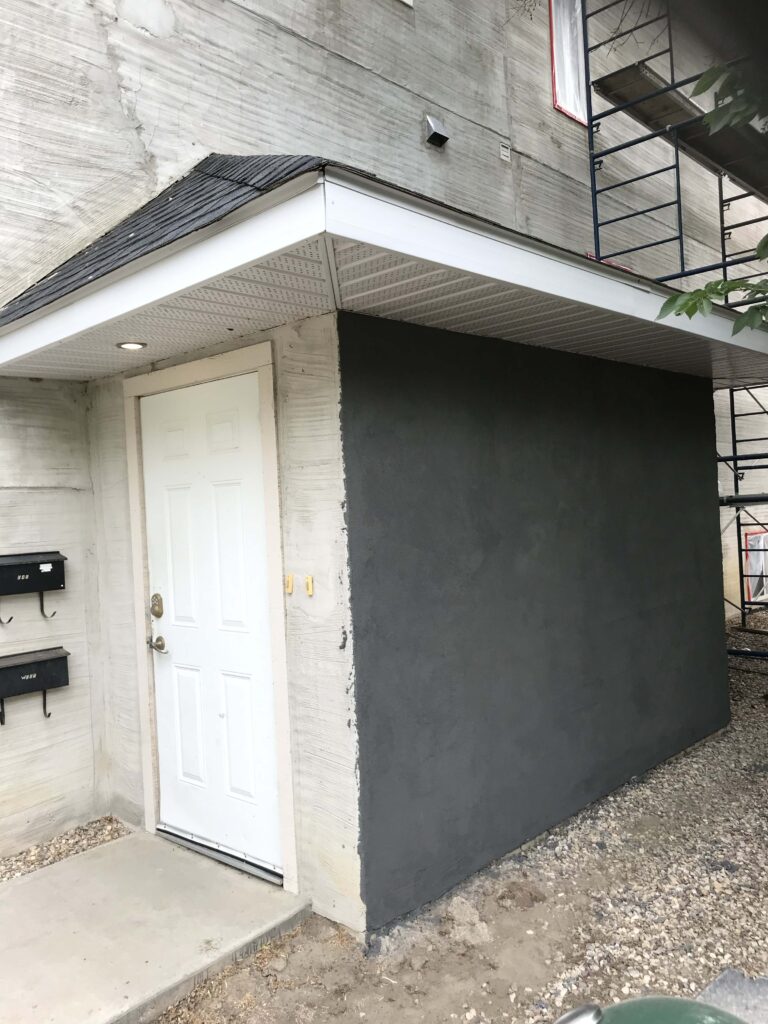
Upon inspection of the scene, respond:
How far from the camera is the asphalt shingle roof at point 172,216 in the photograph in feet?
7.30

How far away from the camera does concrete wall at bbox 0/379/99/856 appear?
3.63 meters

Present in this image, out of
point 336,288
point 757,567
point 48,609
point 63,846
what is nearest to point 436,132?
point 336,288

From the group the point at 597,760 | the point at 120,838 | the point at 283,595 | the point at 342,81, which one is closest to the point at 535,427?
the point at 283,595

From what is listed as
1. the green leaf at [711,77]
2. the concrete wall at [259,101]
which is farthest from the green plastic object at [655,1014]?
the concrete wall at [259,101]

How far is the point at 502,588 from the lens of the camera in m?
3.65

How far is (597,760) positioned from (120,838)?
2700 millimetres

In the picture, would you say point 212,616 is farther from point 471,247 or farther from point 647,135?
point 647,135

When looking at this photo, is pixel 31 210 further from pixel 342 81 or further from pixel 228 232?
pixel 342 81

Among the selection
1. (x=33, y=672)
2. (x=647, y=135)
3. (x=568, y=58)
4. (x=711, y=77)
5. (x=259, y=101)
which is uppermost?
(x=568, y=58)

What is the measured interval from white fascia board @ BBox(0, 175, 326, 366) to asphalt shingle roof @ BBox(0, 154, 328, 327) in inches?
1.8

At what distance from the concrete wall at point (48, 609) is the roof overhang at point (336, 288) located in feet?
0.77

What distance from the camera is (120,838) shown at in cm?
375

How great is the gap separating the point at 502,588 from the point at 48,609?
7.88 ft

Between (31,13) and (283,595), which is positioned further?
(31,13)
